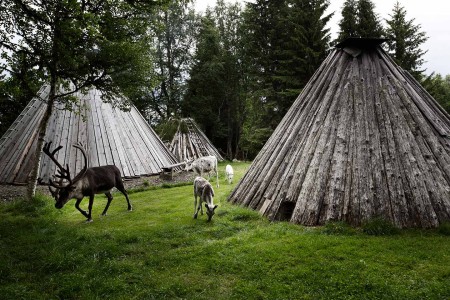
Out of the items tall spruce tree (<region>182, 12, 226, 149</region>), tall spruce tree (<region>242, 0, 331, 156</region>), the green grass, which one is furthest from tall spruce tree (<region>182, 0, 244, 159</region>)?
the green grass

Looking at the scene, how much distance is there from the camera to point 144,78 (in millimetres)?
12812

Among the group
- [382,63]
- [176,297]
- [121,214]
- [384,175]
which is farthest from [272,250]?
[382,63]

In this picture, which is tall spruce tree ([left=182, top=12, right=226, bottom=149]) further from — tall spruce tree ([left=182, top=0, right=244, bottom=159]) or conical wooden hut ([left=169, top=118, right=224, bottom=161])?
conical wooden hut ([left=169, top=118, right=224, bottom=161])

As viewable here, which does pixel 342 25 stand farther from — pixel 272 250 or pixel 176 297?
pixel 176 297

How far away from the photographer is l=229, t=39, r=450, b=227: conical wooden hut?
26.3 ft

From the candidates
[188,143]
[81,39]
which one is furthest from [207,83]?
[81,39]

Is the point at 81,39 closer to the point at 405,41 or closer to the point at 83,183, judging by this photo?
the point at 83,183

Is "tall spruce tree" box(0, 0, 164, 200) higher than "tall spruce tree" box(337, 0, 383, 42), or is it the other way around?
"tall spruce tree" box(337, 0, 383, 42)

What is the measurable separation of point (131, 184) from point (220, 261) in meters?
11.3

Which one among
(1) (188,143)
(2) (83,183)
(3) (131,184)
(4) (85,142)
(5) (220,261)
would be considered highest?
(1) (188,143)

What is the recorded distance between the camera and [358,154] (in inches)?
347

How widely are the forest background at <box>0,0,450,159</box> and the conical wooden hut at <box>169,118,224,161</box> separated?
986 mm

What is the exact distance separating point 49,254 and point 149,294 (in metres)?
3.26

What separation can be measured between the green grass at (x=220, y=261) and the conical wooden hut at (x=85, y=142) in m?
6.59
